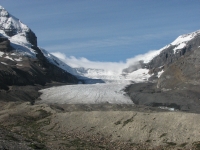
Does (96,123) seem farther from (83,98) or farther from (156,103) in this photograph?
(83,98)

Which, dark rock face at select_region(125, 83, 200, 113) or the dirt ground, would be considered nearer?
the dirt ground

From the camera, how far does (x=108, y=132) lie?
6081 centimetres

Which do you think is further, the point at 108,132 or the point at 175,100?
the point at 175,100

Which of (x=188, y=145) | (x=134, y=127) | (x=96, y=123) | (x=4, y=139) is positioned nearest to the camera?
(x=4, y=139)

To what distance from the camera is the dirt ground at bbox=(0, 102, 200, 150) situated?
45.8 metres

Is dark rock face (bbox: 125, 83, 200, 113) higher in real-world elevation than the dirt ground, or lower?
higher

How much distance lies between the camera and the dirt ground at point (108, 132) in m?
45.8

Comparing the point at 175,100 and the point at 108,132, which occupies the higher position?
the point at 175,100

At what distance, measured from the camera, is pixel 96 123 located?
6694cm

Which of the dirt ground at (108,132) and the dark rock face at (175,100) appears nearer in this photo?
the dirt ground at (108,132)

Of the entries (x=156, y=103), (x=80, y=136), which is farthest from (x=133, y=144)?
(x=156, y=103)

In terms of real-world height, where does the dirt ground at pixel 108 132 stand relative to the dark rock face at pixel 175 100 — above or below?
below

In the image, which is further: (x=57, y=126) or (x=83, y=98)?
(x=83, y=98)

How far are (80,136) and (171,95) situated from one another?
13602 cm
